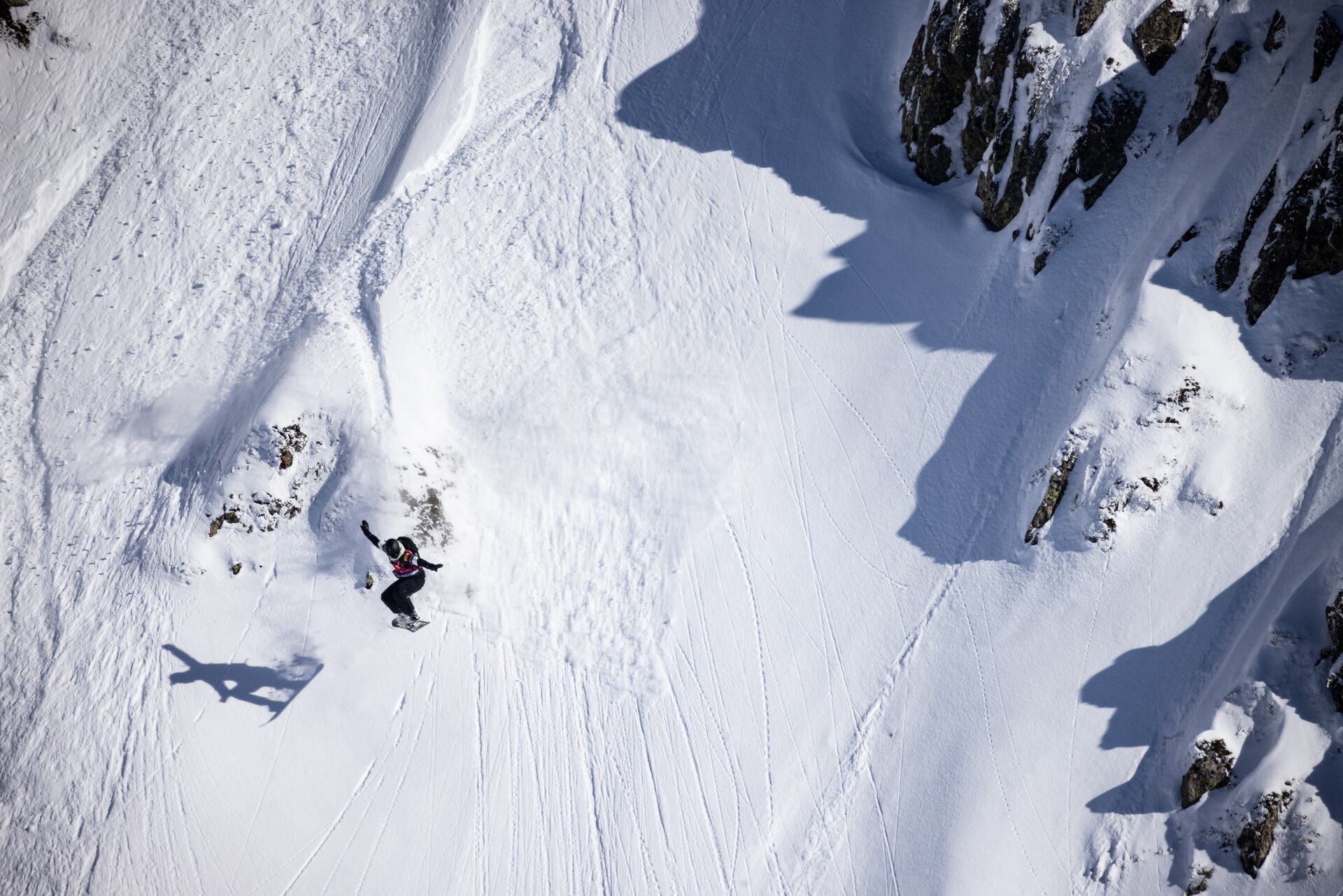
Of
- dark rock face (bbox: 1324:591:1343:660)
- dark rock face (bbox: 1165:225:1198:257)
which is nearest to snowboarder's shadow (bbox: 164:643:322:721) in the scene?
dark rock face (bbox: 1324:591:1343:660)

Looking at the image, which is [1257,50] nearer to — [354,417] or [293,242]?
[354,417]

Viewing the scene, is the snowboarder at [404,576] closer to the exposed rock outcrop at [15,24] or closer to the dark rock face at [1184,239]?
the dark rock face at [1184,239]

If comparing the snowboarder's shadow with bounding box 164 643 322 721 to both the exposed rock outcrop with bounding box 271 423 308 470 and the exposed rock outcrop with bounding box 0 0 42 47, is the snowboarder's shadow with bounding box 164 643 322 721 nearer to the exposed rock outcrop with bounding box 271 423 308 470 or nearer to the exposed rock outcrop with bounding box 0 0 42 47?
the exposed rock outcrop with bounding box 271 423 308 470

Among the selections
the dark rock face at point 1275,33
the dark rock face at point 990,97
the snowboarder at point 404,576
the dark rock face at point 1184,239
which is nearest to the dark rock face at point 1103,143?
the dark rock face at point 990,97

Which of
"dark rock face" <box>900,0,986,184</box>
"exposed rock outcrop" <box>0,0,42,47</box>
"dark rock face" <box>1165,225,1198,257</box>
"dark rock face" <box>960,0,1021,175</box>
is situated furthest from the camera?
"exposed rock outcrop" <box>0,0,42,47</box>

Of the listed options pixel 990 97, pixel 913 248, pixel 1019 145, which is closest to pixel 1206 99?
pixel 1019 145

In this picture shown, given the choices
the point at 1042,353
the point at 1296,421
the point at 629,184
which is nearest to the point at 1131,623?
the point at 1296,421
